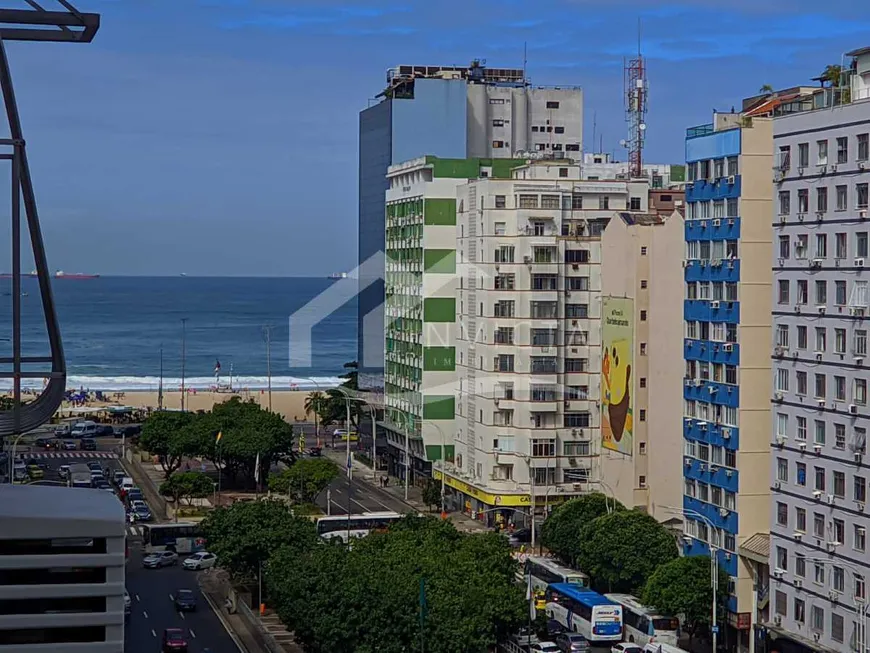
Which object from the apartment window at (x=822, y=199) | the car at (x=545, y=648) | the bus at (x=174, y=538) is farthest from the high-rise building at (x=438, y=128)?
the apartment window at (x=822, y=199)

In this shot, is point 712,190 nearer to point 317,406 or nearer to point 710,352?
point 710,352

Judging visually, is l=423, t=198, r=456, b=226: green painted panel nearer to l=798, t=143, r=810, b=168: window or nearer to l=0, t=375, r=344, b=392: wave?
l=798, t=143, r=810, b=168: window

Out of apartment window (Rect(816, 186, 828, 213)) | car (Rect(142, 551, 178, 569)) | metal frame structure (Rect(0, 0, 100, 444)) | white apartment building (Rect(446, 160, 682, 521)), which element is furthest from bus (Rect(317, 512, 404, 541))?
metal frame structure (Rect(0, 0, 100, 444))

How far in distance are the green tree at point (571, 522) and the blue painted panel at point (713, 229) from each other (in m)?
8.98

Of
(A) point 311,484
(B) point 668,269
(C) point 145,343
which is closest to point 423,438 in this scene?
(A) point 311,484

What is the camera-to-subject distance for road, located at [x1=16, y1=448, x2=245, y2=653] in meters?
37.2

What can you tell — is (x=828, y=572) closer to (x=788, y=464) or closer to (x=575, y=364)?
(x=788, y=464)

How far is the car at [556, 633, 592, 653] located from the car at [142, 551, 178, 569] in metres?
14.2

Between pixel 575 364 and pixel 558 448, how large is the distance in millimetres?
2795

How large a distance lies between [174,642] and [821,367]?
1557 centimetres

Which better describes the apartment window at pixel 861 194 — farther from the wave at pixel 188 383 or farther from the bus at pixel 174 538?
the wave at pixel 188 383

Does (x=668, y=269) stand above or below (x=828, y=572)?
above

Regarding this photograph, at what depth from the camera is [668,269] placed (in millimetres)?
44812

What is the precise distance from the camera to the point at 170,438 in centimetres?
6162
